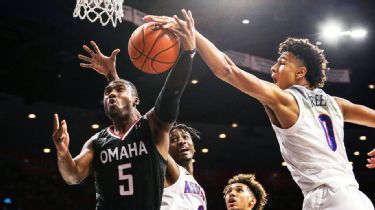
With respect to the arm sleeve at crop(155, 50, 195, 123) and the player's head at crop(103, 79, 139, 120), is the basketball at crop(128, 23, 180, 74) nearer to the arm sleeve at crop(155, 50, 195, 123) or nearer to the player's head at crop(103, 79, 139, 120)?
the player's head at crop(103, 79, 139, 120)

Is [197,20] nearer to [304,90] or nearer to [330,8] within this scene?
[330,8]

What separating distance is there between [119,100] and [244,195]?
2612 mm

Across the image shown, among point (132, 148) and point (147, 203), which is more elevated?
point (132, 148)

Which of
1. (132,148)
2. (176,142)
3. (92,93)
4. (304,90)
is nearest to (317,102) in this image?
(304,90)

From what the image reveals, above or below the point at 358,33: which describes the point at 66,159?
below

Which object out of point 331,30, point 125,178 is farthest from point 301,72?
point 331,30

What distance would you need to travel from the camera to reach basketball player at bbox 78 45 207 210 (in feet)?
13.2

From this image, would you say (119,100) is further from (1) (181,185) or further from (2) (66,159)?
(1) (181,185)

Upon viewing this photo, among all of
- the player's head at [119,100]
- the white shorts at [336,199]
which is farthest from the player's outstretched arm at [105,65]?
the white shorts at [336,199]

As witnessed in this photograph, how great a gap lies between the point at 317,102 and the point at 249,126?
1230 cm

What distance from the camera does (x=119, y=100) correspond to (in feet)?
11.0

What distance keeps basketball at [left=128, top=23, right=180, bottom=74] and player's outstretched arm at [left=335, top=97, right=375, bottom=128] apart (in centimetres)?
112

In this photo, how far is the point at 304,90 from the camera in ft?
9.91

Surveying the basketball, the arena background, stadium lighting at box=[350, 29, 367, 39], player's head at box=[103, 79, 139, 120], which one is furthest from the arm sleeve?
stadium lighting at box=[350, 29, 367, 39]
